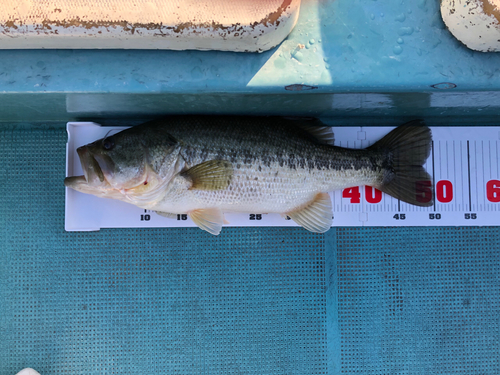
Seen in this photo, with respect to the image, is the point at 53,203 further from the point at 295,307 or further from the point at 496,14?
the point at 496,14

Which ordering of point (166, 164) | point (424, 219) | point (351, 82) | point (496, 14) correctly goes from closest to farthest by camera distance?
point (496, 14) < point (351, 82) < point (166, 164) < point (424, 219)

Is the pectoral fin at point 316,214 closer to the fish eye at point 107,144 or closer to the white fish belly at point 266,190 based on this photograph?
the white fish belly at point 266,190

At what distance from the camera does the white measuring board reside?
82.3 inches

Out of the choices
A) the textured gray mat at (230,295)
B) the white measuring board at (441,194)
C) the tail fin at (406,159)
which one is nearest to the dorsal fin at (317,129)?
the white measuring board at (441,194)

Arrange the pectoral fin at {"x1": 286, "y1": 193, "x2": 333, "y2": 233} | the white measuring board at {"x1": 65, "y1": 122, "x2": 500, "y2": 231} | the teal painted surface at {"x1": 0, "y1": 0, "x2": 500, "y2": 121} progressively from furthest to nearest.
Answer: the white measuring board at {"x1": 65, "y1": 122, "x2": 500, "y2": 231}
the pectoral fin at {"x1": 286, "y1": 193, "x2": 333, "y2": 233}
the teal painted surface at {"x1": 0, "y1": 0, "x2": 500, "y2": 121}

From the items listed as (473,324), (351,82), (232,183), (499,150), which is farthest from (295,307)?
(499,150)

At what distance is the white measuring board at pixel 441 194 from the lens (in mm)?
2090

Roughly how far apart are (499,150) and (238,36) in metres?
1.77

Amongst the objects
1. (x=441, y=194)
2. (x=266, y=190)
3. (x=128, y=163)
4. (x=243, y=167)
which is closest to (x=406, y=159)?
(x=441, y=194)

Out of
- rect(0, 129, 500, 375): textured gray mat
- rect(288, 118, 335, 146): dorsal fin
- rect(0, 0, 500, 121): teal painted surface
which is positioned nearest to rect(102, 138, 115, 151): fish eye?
rect(0, 0, 500, 121): teal painted surface

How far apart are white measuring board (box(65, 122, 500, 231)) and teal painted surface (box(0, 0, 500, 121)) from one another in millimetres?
634

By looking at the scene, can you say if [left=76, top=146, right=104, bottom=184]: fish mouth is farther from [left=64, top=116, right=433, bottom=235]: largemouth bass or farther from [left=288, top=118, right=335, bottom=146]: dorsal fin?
[left=288, top=118, right=335, bottom=146]: dorsal fin

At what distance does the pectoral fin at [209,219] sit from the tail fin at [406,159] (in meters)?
0.92

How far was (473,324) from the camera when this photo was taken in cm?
219
